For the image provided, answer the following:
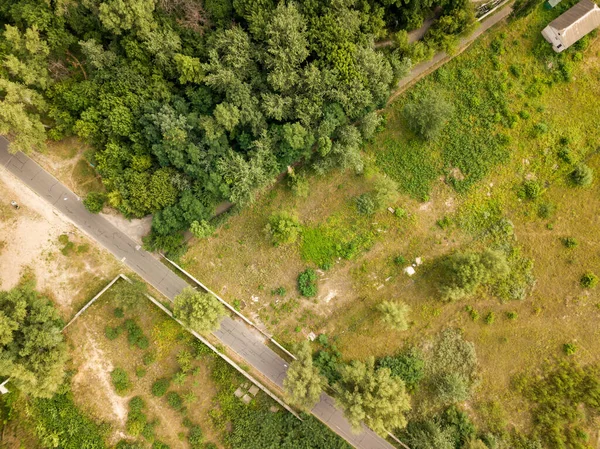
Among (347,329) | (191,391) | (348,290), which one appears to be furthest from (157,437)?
(348,290)

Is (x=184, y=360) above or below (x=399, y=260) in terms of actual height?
below

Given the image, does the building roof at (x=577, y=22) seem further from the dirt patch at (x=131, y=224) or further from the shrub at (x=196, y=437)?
the shrub at (x=196, y=437)

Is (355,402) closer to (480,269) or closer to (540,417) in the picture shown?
(480,269)

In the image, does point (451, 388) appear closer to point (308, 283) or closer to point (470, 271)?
point (470, 271)

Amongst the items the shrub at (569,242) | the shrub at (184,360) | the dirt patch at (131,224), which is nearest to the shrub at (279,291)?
the shrub at (184,360)

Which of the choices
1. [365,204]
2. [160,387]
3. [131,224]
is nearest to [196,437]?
[160,387]
